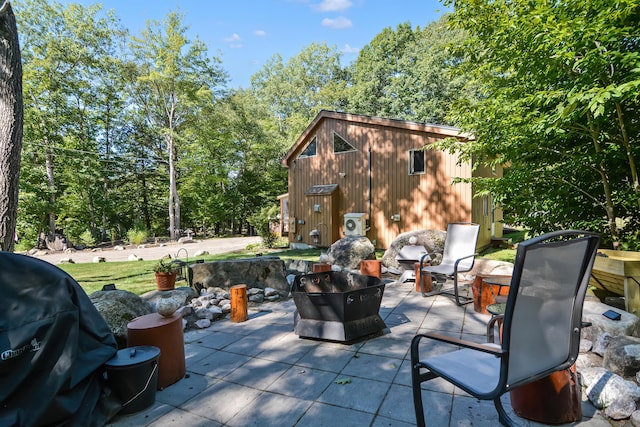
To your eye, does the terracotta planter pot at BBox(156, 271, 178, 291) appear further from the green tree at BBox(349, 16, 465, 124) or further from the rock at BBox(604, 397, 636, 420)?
the green tree at BBox(349, 16, 465, 124)

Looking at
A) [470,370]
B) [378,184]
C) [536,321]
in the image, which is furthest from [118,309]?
[378,184]

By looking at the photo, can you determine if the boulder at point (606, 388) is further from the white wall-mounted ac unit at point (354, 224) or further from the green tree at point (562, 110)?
the white wall-mounted ac unit at point (354, 224)

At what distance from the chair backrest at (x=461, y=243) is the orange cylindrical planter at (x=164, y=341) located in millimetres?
3850

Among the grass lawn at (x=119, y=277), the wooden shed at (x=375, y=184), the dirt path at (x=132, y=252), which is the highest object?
the wooden shed at (x=375, y=184)

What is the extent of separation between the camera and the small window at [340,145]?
1084 centimetres

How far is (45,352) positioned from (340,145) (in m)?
10.1

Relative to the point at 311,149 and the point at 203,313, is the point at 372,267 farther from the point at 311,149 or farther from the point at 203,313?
the point at 311,149

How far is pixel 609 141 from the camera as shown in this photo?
12.3 feet

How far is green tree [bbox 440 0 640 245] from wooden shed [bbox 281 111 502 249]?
3844 mm

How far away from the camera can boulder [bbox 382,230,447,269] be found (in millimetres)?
7031

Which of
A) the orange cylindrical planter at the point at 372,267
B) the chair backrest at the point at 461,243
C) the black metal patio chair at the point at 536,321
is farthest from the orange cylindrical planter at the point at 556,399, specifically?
the orange cylindrical planter at the point at 372,267

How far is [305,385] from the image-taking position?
2.37 meters

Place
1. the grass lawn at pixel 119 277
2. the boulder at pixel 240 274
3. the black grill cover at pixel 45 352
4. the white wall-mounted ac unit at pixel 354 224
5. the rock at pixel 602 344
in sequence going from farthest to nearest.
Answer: the white wall-mounted ac unit at pixel 354 224, the grass lawn at pixel 119 277, the boulder at pixel 240 274, the rock at pixel 602 344, the black grill cover at pixel 45 352

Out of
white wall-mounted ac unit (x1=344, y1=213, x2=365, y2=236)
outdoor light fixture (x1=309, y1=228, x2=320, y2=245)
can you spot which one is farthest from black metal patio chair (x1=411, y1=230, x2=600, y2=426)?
outdoor light fixture (x1=309, y1=228, x2=320, y2=245)
